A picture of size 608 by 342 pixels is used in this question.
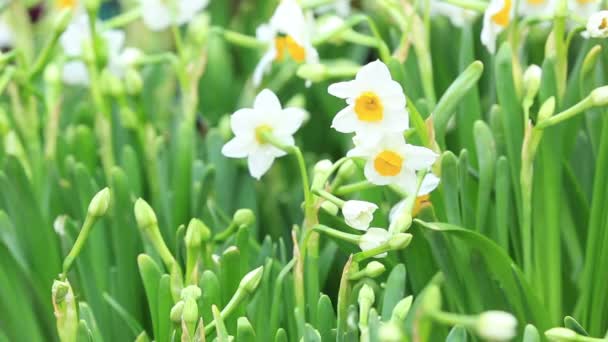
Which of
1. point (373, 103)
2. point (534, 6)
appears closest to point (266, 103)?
point (373, 103)

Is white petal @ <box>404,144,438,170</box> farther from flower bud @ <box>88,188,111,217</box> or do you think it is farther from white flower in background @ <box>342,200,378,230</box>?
flower bud @ <box>88,188,111,217</box>

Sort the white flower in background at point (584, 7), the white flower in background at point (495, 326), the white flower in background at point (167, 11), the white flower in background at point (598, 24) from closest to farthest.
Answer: the white flower in background at point (495, 326)
the white flower in background at point (598, 24)
the white flower in background at point (584, 7)
the white flower in background at point (167, 11)

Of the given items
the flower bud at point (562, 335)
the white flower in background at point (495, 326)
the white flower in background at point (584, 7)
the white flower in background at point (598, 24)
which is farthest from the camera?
the white flower in background at point (584, 7)

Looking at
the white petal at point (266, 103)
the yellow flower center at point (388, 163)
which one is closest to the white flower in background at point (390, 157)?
the yellow flower center at point (388, 163)

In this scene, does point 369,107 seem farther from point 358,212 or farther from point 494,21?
point 494,21

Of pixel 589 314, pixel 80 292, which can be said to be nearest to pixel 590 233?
pixel 589 314

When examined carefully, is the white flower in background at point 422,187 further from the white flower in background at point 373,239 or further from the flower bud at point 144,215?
the flower bud at point 144,215
